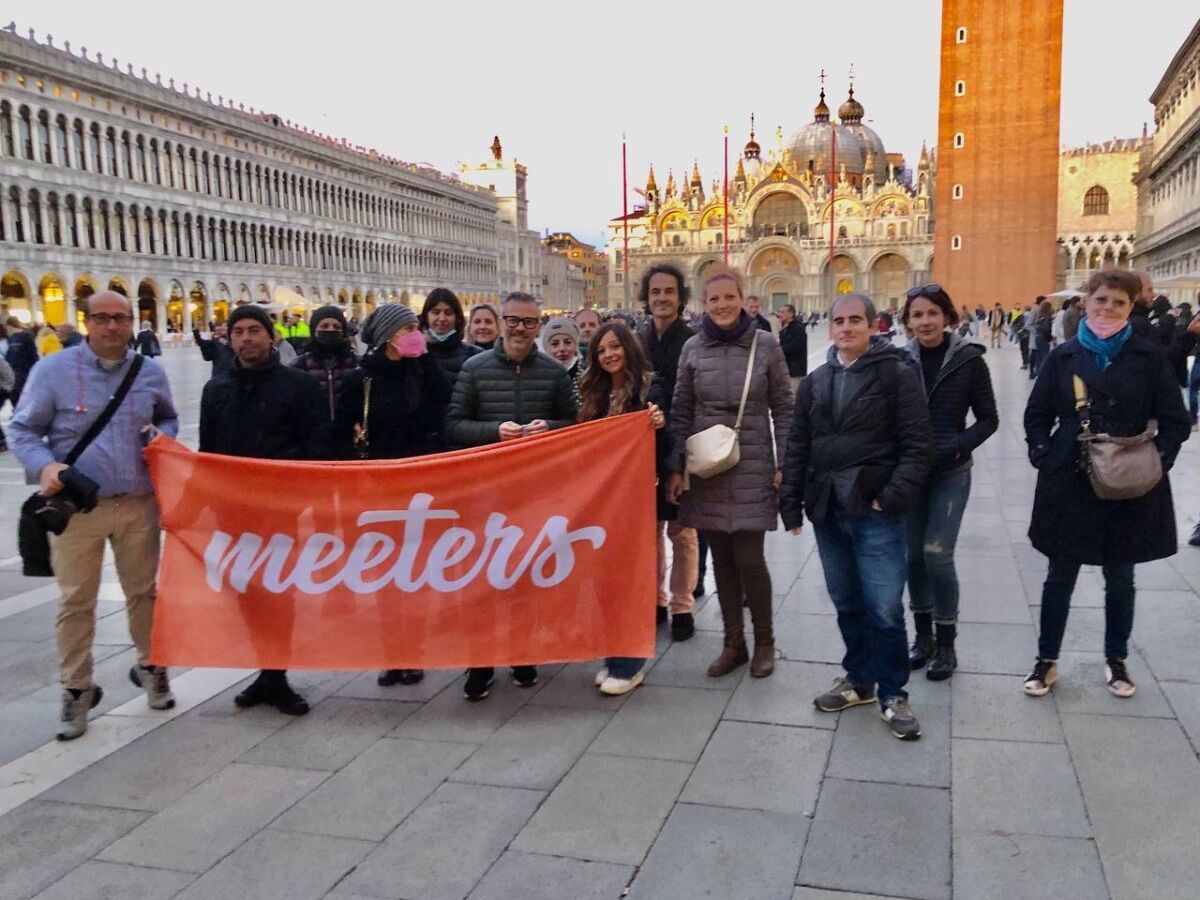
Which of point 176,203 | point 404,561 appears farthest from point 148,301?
point 404,561

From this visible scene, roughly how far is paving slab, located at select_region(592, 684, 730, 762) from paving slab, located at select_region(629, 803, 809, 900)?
0.50m

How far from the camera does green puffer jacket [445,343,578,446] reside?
486cm

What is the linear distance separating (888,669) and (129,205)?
56948 mm

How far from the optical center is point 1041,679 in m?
4.50

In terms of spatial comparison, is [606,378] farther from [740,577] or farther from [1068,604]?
[1068,604]

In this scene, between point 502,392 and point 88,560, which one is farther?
point 502,392

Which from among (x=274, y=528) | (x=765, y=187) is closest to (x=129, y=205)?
(x=274, y=528)

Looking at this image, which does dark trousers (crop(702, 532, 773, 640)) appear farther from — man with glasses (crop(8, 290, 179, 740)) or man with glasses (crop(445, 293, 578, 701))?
man with glasses (crop(8, 290, 179, 740))

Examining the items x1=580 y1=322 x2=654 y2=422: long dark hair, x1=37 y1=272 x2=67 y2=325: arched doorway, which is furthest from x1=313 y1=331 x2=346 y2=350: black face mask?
x1=37 y1=272 x2=67 y2=325: arched doorway

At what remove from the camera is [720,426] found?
4.57m

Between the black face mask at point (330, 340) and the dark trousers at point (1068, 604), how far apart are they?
3.66 m

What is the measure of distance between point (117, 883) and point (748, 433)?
3.03 m

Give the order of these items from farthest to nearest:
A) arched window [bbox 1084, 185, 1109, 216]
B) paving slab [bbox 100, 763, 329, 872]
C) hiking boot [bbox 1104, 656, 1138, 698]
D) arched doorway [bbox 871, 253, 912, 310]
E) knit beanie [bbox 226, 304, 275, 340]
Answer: arched doorway [bbox 871, 253, 912, 310] < arched window [bbox 1084, 185, 1109, 216] < knit beanie [bbox 226, 304, 275, 340] < hiking boot [bbox 1104, 656, 1138, 698] < paving slab [bbox 100, 763, 329, 872]

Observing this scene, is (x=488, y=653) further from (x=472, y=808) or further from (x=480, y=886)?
(x=480, y=886)
